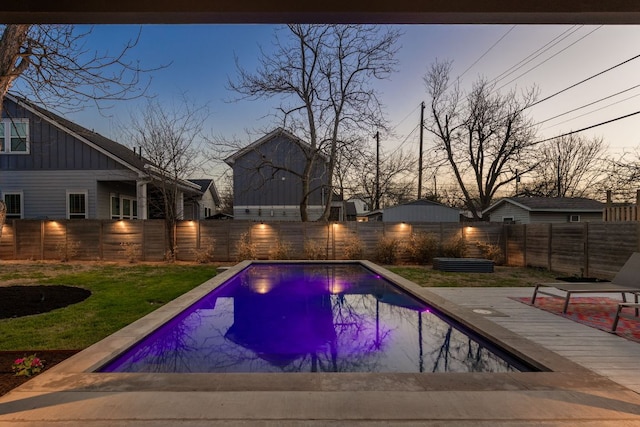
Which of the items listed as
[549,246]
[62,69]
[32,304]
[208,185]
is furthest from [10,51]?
[208,185]

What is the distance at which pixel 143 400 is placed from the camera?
2.60 meters

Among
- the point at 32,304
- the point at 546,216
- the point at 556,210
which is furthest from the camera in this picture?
the point at 546,216

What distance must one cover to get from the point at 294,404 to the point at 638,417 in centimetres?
235

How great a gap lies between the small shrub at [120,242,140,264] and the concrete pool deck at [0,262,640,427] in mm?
11340

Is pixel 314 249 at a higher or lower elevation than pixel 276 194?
lower

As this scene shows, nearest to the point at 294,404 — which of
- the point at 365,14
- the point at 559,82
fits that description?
the point at 365,14

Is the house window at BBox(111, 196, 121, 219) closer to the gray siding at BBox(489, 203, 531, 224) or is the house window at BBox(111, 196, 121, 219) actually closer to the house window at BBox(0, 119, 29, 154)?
the house window at BBox(0, 119, 29, 154)

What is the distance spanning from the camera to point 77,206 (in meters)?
15.1

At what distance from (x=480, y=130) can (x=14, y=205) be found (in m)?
23.8

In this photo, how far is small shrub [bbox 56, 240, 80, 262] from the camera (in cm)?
1368

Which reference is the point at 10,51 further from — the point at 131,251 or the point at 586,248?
the point at 586,248

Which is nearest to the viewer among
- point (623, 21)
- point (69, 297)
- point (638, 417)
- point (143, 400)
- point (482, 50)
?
point (623, 21)

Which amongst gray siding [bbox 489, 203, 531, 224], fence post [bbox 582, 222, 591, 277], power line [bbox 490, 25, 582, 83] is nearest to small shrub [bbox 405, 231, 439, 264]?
fence post [bbox 582, 222, 591, 277]

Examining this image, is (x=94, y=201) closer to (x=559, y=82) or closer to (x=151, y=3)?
(x=151, y=3)
